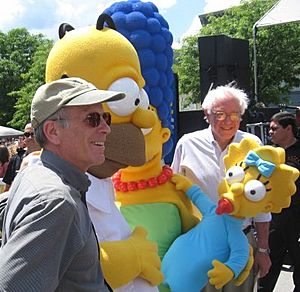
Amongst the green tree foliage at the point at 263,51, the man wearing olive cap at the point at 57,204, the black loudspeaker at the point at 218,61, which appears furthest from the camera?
the green tree foliage at the point at 263,51

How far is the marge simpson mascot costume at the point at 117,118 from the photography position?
6.02 ft

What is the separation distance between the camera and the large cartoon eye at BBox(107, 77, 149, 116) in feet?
6.81

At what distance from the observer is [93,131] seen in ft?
4.53

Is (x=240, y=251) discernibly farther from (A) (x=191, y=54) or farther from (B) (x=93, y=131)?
(A) (x=191, y=54)

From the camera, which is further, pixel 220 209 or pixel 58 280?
pixel 220 209

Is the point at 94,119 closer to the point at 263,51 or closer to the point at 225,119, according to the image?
the point at 225,119

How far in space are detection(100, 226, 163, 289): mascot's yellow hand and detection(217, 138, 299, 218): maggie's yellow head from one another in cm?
64

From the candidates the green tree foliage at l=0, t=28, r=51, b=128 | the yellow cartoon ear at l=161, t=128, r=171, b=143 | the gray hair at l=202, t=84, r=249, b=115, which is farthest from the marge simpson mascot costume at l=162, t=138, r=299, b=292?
the green tree foliage at l=0, t=28, r=51, b=128

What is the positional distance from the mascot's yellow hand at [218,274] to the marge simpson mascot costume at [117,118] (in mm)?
471

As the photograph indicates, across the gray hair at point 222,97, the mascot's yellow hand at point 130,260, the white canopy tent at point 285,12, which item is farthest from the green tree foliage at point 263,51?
the mascot's yellow hand at point 130,260

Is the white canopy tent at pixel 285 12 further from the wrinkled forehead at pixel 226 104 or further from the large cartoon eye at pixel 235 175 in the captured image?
the large cartoon eye at pixel 235 175

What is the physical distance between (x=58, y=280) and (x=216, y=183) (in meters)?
1.78

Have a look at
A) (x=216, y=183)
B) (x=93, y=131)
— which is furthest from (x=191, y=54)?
(x=93, y=131)

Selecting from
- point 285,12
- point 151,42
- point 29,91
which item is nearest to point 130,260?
point 151,42
